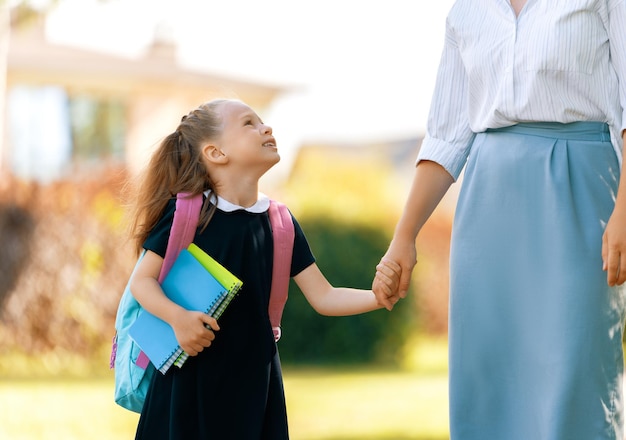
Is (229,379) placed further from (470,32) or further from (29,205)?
(29,205)

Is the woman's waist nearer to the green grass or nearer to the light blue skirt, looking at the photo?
the light blue skirt

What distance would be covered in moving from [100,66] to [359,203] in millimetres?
9691

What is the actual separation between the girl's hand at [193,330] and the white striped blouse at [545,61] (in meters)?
0.96

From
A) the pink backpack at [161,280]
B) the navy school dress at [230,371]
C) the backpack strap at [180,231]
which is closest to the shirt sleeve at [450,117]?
the pink backpack at [161,280]

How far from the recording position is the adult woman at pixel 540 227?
9.12 ft

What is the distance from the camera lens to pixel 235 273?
321 cm

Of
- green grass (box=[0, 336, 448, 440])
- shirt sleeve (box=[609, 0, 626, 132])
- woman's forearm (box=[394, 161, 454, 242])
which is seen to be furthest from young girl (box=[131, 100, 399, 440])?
green grass (box=[0, 336, 448, 440])

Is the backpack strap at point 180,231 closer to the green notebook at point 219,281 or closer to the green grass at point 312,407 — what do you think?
the green notebook at point 219,281

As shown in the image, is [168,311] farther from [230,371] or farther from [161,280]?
[230,371]

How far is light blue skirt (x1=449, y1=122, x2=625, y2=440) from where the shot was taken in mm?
2781

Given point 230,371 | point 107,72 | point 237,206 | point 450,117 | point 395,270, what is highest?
point 107,72

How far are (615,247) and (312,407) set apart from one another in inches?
212

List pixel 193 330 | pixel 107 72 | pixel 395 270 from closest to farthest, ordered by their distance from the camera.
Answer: pixel 193 330
pixel 395 270
pixel 107 72

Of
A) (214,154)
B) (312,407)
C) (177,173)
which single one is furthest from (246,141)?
(312,407)
